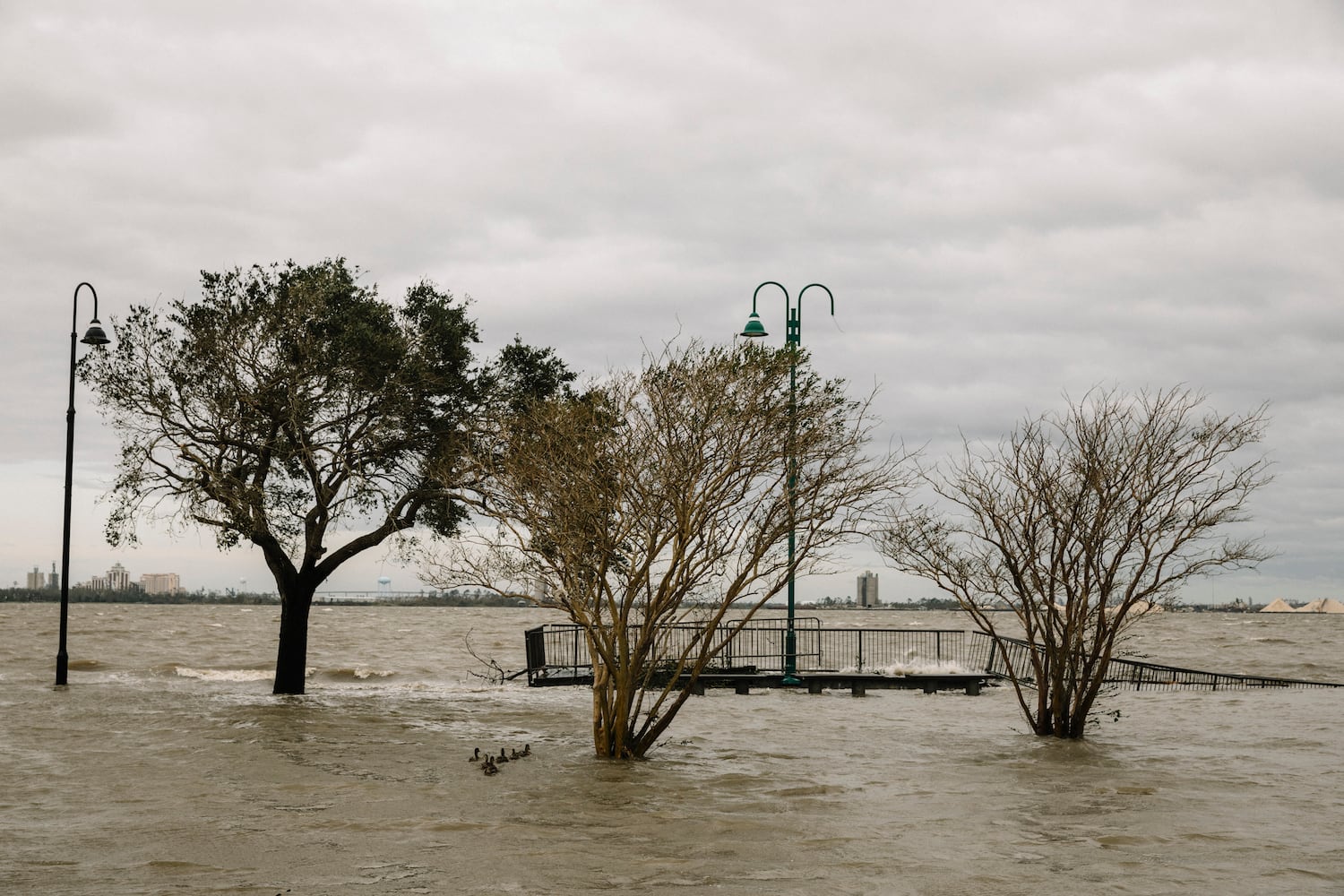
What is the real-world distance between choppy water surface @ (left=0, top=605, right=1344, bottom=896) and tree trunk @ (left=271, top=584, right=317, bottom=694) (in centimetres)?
126

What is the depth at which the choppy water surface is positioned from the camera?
382 inches

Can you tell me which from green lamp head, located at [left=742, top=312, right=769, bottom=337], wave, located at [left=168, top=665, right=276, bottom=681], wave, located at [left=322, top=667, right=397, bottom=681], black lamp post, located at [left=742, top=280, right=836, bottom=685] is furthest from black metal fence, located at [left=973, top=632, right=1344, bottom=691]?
wave, located at [left=168, top=665, right=276, bottom=681]

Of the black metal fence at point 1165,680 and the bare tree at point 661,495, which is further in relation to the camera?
the black metal fence at point 1165,680

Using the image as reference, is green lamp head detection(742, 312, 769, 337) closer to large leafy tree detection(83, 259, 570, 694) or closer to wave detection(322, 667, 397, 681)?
large leafy tree detection(83, 259, 570, 694)

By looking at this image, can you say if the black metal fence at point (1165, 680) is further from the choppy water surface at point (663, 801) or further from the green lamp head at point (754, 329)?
the green lamp head at point (754, 329)

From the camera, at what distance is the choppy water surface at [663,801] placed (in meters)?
9.71

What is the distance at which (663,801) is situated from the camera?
13391 millimetres

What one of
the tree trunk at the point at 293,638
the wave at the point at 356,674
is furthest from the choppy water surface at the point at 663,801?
the wave at the point at 356,674

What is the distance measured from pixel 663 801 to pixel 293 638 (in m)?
16.5

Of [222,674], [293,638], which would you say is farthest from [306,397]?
[222,674]

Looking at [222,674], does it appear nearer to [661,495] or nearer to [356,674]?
[356,674]

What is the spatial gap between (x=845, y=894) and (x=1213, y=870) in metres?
3.48

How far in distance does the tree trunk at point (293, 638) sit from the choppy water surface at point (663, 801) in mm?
1256

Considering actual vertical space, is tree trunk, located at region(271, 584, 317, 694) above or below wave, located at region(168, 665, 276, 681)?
above
